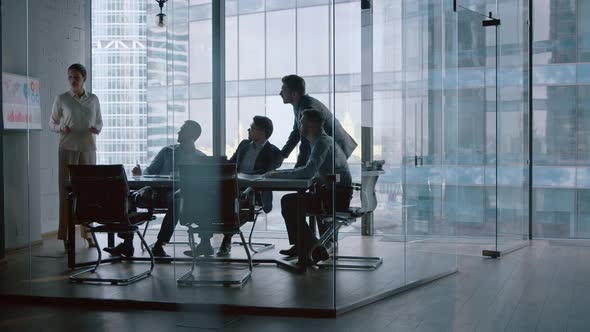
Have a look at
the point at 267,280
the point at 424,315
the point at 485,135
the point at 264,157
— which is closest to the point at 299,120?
the point at 264,157

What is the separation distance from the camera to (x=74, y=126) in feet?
20.2

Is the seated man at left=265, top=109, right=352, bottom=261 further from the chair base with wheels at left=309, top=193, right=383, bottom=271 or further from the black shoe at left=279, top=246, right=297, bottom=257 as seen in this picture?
the black shoe at left=279, top=246, right=297, bottom=257

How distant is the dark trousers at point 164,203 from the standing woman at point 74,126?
2.07ft

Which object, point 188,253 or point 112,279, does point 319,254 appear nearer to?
point 188,253

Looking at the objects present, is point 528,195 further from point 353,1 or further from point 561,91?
point 353,1

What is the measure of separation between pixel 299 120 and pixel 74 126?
2798mm

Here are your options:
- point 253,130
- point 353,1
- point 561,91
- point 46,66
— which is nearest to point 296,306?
point 253,130

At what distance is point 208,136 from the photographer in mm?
4191

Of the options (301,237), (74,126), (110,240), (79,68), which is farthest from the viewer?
(110,240)

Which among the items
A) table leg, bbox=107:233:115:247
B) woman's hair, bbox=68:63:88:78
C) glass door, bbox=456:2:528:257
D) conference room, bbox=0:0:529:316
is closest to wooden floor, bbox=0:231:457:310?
conference room, bbox=0:0:529:316

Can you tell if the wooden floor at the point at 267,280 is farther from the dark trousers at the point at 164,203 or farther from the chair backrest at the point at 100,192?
the chair backrest at the point at 100,192

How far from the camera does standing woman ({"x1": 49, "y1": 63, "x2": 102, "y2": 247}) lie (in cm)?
579

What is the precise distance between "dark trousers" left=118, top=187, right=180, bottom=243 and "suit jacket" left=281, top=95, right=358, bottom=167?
2.90 ft

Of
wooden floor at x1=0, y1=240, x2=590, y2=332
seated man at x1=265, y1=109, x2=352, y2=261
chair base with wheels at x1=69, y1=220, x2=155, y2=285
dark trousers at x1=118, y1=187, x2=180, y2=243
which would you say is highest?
seated man at x1=265, y1=109, x2=352, y2=261
